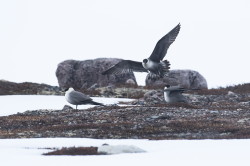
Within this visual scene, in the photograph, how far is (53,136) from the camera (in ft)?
65.6

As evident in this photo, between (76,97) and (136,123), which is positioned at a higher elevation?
(76,97)

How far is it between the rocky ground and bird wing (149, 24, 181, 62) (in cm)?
433

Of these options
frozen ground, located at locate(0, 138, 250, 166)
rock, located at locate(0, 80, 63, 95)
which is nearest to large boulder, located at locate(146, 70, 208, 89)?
rock, located at locate(0, 80, 63, 95)

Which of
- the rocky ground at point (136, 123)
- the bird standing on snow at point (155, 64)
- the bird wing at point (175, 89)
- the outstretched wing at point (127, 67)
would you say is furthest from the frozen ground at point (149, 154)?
the outstretched wing at point (127, 67)

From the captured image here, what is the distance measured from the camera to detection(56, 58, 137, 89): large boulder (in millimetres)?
56138

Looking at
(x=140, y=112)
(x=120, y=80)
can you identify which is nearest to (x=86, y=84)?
(x=120, y=80)

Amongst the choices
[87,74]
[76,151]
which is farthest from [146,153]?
[87,74]

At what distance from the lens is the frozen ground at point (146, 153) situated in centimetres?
1373

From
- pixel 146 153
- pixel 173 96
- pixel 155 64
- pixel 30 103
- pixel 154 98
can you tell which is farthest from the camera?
pixel 30 103

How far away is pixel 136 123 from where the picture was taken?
22438mm

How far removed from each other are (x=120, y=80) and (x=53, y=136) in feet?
120

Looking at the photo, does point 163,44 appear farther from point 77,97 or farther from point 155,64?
point 77,97

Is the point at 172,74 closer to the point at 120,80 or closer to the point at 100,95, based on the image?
the point at 120,80

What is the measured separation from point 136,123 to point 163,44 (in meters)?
10.3
